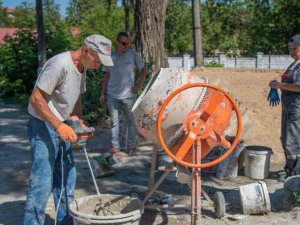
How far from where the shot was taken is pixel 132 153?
665cm

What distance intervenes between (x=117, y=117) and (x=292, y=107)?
2570 millimetres

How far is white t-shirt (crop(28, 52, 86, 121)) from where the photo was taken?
10.9 feet

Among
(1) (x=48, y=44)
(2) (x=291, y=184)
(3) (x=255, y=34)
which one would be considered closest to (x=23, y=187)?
(2) (x=291, y=184)

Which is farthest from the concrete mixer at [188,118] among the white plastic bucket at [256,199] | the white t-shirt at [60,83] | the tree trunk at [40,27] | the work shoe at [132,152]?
the tree trunk at [40,27]

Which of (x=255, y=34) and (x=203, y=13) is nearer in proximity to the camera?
Answer: (x=255, y=34)

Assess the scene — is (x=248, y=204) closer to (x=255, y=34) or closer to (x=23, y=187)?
(x=23, y=187)

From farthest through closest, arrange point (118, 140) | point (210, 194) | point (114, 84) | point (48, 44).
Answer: point (48, 44)
point (118, 140)
point (114, 84)
point (210, 194)

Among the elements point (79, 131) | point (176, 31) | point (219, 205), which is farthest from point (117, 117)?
point (176, 31)

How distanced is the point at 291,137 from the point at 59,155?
282 centimetres

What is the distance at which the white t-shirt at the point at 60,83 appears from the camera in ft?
10.9

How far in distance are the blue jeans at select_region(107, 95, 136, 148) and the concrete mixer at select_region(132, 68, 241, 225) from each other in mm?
2373

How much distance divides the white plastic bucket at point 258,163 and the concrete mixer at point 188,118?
1874 mm

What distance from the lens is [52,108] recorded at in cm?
353

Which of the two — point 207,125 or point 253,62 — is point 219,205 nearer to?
point 207,125
